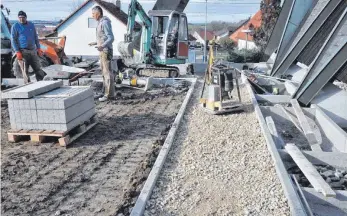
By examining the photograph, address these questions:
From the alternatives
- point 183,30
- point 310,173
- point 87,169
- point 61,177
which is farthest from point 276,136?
point 183,30

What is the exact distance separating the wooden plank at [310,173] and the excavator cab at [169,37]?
809 centimetres

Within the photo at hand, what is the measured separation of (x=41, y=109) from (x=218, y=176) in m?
3.17

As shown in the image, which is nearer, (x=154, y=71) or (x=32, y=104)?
(x=32, y=104)

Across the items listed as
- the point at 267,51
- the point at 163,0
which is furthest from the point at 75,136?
the point at 267,51

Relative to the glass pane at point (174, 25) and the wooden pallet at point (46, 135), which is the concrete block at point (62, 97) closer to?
the wooden pallet at point (46, 135)

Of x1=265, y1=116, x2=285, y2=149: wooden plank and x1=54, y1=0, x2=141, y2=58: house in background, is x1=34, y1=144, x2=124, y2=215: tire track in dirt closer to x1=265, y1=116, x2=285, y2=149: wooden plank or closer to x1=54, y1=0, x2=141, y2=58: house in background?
x1=265, y1=116, x2=285, y2=149: wooden plank

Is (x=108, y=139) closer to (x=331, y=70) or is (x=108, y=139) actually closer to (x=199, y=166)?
(x=199, y=166)

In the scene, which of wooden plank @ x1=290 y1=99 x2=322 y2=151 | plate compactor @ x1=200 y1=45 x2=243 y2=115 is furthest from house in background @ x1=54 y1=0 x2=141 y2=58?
wooden plank @ x1=290 y1=99 x2=322 y2=151

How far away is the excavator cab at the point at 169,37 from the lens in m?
12.7

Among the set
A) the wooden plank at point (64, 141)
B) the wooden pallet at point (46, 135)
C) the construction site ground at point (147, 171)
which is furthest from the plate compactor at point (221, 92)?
the wooden plank at point (64, 141)

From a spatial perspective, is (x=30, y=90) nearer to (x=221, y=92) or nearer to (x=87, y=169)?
(x=87, y=169)

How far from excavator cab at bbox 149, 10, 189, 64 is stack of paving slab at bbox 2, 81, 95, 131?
692 centimetres

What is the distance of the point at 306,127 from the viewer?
6590mm

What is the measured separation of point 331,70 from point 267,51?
9213 millimetres
